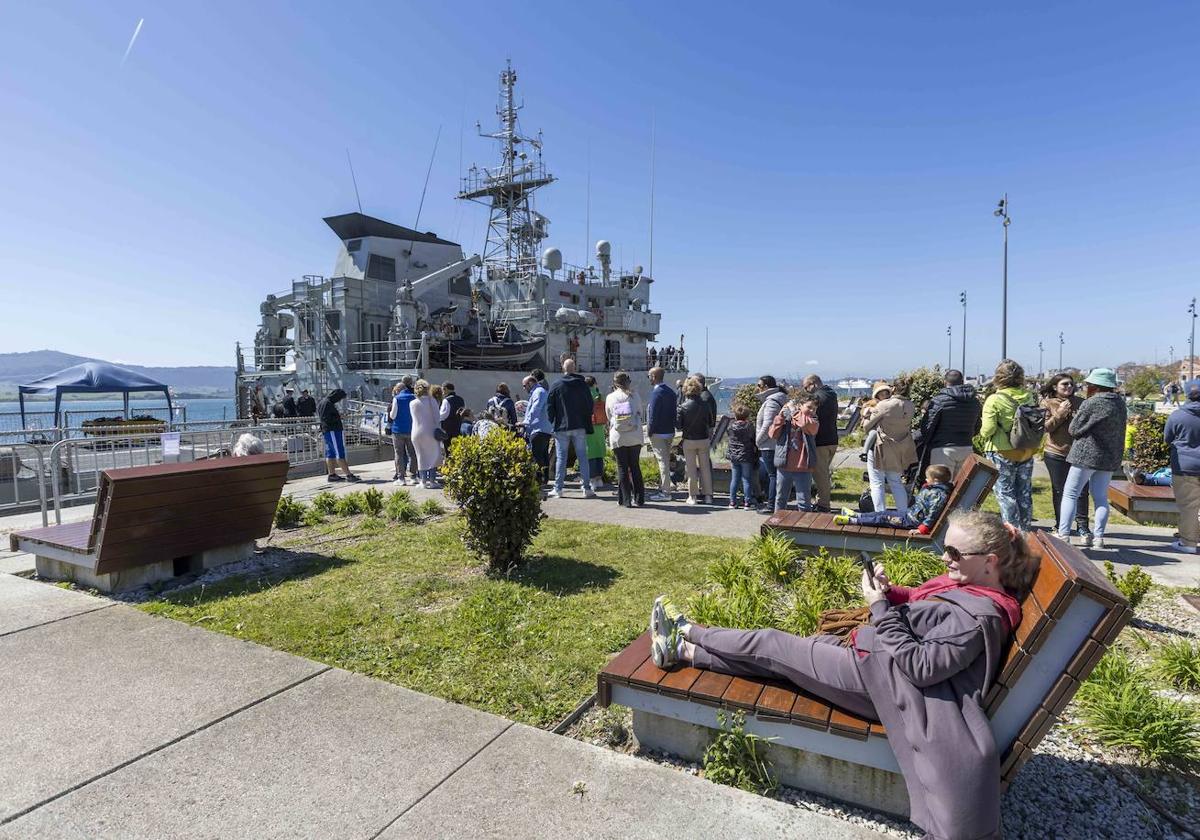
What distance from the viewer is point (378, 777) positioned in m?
2.66

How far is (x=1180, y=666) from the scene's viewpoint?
356cm

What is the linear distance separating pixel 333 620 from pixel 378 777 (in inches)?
84.0

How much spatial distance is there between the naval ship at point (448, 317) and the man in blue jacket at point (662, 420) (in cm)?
1345

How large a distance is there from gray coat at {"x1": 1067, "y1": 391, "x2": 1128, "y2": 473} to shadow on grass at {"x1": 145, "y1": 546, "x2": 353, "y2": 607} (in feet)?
24.7

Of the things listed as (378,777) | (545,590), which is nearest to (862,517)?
(545,590)

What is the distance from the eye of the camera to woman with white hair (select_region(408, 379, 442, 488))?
988 centimetres

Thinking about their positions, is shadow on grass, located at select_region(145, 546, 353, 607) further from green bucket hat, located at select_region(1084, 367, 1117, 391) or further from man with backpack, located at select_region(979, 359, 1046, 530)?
green bucket hat, located at select_region(1084, 367, 1117, 391)

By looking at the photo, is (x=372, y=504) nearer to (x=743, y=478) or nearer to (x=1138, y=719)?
(x=743, y=478)

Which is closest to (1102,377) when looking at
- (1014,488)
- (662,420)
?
(1014,488)

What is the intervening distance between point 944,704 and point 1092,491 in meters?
5.75

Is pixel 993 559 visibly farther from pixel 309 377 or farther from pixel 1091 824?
pixel 309 377

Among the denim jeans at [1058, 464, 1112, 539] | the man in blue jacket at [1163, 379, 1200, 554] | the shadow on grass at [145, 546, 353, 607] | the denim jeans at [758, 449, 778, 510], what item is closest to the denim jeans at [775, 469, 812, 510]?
the denim jeans at [758, 449, 778, 510]

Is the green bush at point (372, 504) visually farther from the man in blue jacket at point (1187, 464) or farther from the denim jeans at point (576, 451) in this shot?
the man in blue jacket at point (1187, 464)

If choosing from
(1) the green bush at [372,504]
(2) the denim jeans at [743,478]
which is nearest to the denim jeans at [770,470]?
(2) the denim jeans at [743,478]
